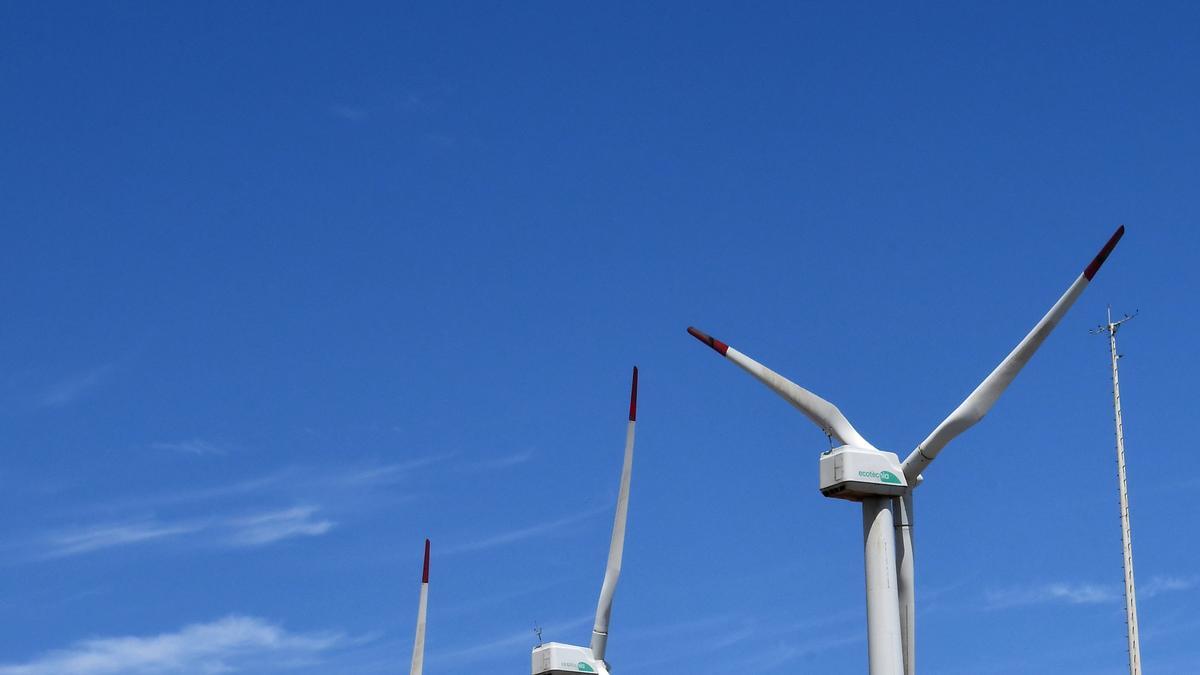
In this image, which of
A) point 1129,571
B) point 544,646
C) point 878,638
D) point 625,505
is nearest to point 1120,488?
point 1129,571

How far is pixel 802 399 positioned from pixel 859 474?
6.24m

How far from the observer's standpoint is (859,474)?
2694 inches

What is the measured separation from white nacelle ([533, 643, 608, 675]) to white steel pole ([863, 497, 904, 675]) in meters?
46.0

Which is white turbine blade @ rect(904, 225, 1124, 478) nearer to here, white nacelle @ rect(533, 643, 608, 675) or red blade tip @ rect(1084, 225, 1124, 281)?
red blade tip @ rect(1084, 225, 1124, 281)

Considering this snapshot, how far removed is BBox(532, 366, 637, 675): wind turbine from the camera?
367 feet

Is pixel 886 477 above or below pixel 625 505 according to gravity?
below

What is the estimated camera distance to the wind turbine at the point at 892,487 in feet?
220

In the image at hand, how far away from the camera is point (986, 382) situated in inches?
2766

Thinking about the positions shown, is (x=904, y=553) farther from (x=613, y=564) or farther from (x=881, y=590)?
(x=613, y=564)

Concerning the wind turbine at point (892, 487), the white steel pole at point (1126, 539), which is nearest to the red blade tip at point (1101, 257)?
the wind turbine at point (892, 487)

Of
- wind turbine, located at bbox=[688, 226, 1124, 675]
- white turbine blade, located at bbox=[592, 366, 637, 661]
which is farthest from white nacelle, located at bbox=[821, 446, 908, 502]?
white turbine blade, located at bbox=[592, 366, 637, 661]

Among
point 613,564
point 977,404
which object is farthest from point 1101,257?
point 613,564

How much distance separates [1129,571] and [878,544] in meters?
37.9

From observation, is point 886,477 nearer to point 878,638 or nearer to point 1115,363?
point 878,638
